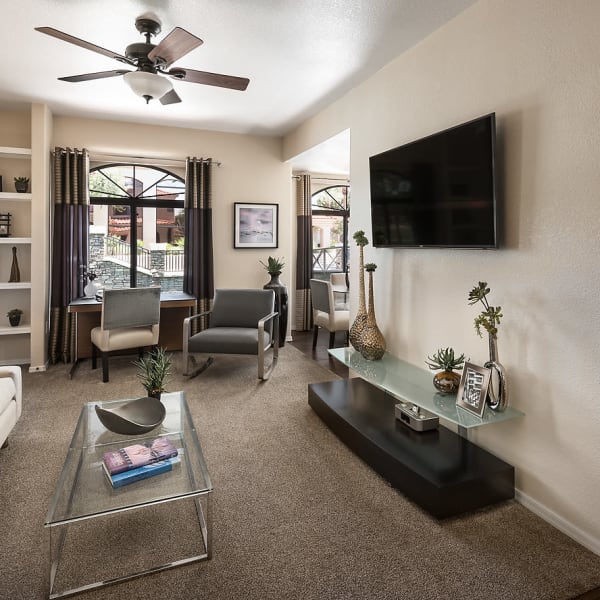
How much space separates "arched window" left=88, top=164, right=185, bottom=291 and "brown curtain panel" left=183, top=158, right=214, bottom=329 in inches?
10.4

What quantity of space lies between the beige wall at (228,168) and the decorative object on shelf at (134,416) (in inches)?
127

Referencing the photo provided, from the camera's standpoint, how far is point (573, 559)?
5.94ft

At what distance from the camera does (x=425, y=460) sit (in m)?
2.26

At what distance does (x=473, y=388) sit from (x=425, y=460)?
456mm

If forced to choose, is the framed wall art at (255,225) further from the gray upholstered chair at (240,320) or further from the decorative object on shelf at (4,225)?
the decorative object on shelf at (4,225)

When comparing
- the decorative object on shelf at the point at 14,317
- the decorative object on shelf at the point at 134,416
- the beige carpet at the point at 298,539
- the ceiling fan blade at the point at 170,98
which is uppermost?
the ceiling fan blade at the point at 170,98

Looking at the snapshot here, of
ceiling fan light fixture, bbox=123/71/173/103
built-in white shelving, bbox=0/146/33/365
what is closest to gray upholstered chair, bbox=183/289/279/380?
built-in white shelving, bbox=0/146/33/365

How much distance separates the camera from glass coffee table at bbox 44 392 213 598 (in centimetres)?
165

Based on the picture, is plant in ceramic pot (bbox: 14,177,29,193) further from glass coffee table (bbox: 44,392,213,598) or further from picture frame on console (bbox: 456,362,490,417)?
picture frame on console (bbox: 456,362,490,417)

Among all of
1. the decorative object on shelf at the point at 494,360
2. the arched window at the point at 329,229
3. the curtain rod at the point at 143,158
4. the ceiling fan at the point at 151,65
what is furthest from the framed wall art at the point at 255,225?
the decorative object on shelf at the point at 494,360

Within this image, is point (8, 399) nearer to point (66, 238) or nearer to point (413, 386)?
point (413, 386)

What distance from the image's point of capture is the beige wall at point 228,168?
496cm

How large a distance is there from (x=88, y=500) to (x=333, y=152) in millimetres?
4457

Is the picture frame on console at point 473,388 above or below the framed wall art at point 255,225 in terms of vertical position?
below
